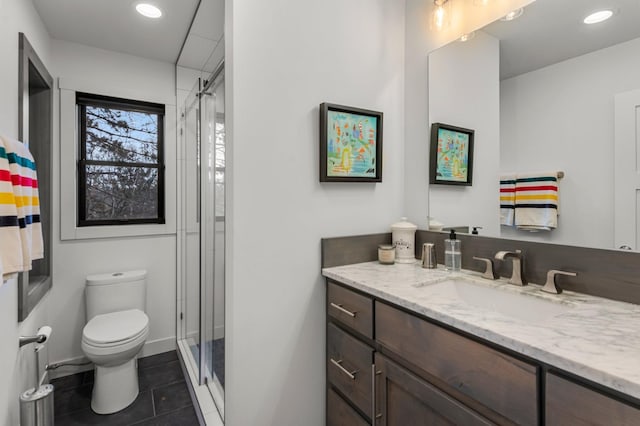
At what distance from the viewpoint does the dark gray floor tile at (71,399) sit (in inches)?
76.8

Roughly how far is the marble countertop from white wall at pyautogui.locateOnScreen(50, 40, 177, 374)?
1.97 meters

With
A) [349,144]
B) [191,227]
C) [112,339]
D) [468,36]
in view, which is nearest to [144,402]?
[112,339]

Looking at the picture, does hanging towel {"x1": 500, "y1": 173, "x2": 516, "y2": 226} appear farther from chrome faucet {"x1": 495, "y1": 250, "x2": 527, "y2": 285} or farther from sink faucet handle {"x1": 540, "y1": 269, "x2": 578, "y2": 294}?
sink faucet handle {"x1": 540, "y1": 269, "x2": 578, "y2": 294}

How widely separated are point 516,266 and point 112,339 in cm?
219

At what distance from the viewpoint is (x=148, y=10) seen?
1.93 m

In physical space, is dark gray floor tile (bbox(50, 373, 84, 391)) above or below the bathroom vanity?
below

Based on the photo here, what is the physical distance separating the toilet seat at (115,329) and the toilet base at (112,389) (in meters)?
0.20

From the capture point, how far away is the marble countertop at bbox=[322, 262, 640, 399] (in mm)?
627

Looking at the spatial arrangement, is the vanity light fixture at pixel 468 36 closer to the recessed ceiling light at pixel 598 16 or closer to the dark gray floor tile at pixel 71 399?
the recessed ceiling light at pixel 598 16

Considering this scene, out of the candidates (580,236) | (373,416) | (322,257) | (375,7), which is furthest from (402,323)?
(375,7)

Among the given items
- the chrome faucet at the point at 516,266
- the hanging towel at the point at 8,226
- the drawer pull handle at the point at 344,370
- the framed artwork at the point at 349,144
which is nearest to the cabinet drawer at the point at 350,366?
the drawer pull handle at the point at 344,370

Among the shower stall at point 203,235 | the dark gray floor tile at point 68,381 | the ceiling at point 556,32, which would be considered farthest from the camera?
the dark gray floor tile at point 68,381

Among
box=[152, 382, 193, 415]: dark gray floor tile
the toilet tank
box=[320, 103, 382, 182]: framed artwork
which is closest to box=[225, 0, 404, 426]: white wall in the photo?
box=[320, 103, 382, 182]: framed artwork

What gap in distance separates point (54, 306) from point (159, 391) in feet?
3.41
